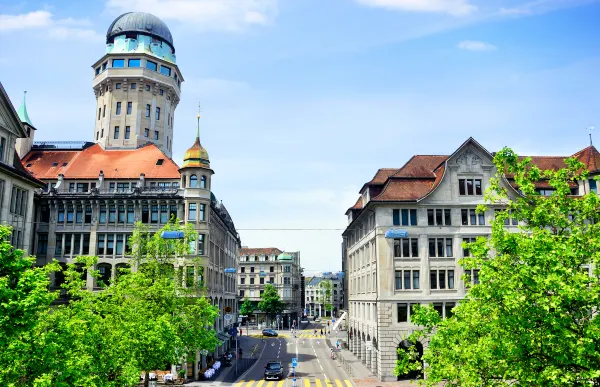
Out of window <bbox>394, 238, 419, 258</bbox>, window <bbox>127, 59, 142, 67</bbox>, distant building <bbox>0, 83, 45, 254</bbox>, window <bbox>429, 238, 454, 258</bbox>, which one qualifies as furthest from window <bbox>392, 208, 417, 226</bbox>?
window <bbox>127, 59, 142, 67</bbox>

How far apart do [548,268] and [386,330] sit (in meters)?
33.9

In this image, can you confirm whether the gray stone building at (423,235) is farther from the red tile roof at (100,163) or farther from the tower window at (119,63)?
the tower window at (119,63)

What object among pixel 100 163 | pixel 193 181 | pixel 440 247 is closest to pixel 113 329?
pixel 193 181

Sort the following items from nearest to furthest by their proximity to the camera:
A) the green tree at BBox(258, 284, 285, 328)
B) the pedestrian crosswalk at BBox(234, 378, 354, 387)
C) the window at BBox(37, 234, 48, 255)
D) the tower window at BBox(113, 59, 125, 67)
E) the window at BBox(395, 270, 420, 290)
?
1. the pedestrian crosswalk at BBox(234, 378, 354, 387)
2. the window at BBox(395, 270, 420, 290)
3. the window at BBox(37, 234, 48, 255)
4. the tower window at BBox(113, 59, 125, 67)
5. the green tree at BBox(258, 284, 285, 328)

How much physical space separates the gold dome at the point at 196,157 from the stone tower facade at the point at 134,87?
17.4 m

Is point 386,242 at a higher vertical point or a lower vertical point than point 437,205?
lower

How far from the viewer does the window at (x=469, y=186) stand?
5169cm

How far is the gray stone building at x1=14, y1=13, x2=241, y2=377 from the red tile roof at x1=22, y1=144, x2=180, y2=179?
0.39 feet

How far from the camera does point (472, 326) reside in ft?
72.8

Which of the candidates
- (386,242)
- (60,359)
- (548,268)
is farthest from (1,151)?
(548,268)

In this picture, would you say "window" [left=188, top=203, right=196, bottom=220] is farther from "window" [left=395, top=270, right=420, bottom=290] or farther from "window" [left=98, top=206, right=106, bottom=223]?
"window" [left=395, top=270, right=420, bottom=290]

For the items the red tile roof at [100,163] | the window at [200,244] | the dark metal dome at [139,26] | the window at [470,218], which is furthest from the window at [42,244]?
the window at [470,218]

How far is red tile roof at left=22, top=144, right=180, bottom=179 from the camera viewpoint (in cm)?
5962

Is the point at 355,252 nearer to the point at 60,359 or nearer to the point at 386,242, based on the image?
the point at 386,242
